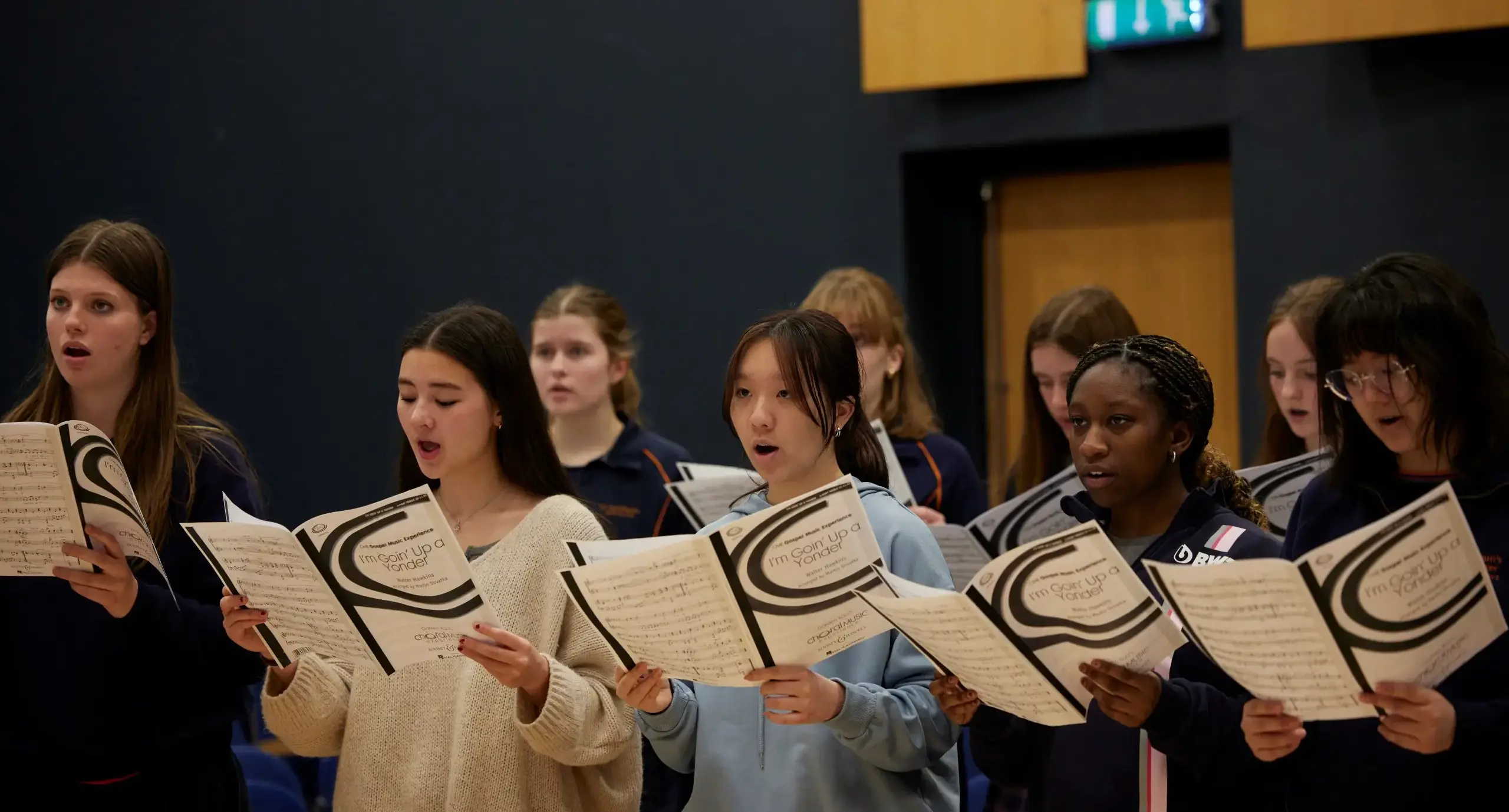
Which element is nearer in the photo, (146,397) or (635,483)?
(146,397)

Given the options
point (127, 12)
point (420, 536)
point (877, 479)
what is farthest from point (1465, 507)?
point (127, 12)

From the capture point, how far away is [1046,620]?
1.98m

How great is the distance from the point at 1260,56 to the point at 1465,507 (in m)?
3.56

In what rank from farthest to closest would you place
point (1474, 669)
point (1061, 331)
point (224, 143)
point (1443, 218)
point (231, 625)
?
point (224, 143) < point (1443, 218) < point (1061, 331) < point (231, 625) < point (1474, 669)

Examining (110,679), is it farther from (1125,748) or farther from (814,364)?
(1125,748)

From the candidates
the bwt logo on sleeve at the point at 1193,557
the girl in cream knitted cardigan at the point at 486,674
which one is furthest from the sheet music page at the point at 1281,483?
the girl in cream knitted cardigan at the point at 486,674

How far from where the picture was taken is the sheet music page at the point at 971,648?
6.53 feet

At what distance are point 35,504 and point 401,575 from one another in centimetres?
70

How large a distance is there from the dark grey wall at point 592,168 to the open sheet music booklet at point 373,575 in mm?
3766

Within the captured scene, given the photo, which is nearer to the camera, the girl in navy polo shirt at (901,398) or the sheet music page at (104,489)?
the sheet music page at (104,489)

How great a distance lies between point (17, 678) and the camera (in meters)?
2.73

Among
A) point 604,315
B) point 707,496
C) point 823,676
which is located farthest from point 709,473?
point 823,676

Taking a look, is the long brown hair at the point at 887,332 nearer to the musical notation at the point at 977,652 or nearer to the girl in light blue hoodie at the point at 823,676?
the girl in light blue hoodie at the point at 823,676

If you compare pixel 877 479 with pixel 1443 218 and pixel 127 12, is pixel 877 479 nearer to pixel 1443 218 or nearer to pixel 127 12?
pixel 1443 218
